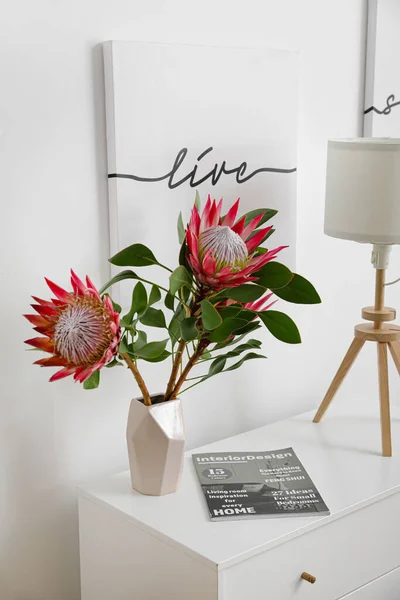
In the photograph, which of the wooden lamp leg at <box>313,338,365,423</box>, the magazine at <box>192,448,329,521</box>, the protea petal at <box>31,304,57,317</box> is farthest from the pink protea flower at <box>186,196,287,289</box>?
the wooden lamp leg at <box>313,338,365,423</box>

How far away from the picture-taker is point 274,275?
55.6 inches

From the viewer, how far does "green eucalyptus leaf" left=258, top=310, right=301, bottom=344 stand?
1.39 metres

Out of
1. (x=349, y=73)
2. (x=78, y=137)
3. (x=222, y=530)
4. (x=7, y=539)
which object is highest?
(x=349, y=73)

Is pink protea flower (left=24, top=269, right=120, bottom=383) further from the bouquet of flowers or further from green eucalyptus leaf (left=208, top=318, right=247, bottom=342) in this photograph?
green eucalyptus leaf (left=208, top=318, right=247, bottom=342)

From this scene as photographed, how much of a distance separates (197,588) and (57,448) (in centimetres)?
44

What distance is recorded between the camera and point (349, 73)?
6.48 ft

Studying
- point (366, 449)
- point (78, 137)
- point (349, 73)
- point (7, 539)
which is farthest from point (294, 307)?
point (7, 539)

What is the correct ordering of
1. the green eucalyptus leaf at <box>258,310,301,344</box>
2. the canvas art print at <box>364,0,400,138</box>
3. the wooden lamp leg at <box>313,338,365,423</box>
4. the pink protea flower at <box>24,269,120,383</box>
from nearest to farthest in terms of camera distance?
the pink protea flower at <box>24,269,120,383</box>, the green eucalyptus leaf at <box>258,310,301,344</box>, the wooden lamp leg at <box>313,338,365,423</box>, the canvas art print at <box>364,0,400,138</box>

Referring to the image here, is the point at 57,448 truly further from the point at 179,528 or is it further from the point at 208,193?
the point at 208,193

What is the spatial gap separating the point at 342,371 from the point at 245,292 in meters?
0.57

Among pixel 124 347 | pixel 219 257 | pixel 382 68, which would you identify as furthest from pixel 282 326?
pixel 382 68

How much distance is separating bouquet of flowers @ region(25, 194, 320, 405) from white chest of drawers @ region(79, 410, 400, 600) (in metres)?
0.22

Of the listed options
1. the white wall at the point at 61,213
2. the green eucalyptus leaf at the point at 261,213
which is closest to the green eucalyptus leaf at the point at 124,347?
the white wall at the point at 61,213

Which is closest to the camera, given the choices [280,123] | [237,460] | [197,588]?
[197,588]
